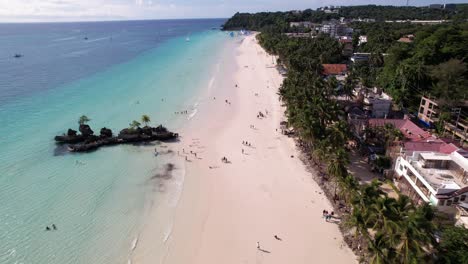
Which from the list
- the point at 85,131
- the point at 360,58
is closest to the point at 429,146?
the point at 85,131

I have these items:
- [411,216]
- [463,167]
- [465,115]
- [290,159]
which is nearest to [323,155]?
[290,159]

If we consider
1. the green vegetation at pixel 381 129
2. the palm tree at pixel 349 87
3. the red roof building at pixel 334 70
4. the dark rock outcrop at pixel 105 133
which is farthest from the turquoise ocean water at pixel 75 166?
the red roof building at pixel 334 70

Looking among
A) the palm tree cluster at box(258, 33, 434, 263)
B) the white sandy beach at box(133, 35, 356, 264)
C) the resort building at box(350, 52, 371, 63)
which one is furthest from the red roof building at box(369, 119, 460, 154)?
the resort building at box(350, 52, 371, 63)

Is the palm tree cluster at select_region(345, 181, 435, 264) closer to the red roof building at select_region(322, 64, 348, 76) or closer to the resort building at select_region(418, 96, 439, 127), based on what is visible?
the resort building at select_region(418, 96, 439, 127)

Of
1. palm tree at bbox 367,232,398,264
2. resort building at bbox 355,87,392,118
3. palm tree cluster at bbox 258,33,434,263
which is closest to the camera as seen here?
palm tree cluster at bbox 258,33,434,263

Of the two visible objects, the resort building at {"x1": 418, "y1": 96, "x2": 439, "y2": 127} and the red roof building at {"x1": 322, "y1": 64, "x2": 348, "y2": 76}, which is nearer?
the resort building at {"x1": 418, "y1": 96, "x2": 439, "y2": 127}

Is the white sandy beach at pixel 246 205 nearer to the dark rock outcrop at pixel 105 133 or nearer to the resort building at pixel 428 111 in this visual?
the dark rock outcrop at pixel 105 133

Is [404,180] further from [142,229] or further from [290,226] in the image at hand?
[142,229]
